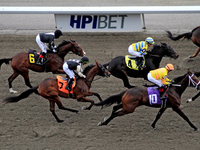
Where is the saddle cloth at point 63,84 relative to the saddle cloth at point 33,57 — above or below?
below

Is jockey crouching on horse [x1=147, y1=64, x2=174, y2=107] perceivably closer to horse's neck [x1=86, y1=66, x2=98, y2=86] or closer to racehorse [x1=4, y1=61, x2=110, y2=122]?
racehorse [x1=4, y1=61, x2=110, y2=122]

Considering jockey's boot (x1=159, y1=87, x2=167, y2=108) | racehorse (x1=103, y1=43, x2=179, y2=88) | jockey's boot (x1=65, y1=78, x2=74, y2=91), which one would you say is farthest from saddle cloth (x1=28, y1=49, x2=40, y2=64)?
jockey's boot (x1=159, y1=87, x2=167, y2=108)

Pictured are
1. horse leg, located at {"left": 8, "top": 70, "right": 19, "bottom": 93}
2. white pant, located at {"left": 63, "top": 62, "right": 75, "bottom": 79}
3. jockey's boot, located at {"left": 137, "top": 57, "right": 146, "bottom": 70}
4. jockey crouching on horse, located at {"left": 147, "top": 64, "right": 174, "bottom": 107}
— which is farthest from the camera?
horse leg, located at {"left": 8, "top": 70, "right": 19, "bottom": 93}

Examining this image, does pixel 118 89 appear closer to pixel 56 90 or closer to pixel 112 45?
pixel 56 90

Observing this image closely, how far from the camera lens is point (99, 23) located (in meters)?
10.9

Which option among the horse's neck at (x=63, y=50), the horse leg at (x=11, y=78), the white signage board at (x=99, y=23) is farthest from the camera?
the white signage board at (x=99, y=23)

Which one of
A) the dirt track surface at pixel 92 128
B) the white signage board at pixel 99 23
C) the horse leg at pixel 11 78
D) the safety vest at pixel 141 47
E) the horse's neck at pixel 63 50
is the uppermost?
the white signage board at pixel 99 23

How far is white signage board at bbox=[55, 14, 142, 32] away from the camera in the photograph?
10.8 m

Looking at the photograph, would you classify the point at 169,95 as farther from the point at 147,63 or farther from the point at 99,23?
the point at 99,23

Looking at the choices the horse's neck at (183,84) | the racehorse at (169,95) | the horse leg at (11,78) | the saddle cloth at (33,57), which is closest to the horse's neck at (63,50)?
the saddle cloth at (33,57)

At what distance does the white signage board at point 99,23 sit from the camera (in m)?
10.8

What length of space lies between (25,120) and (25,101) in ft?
2.91

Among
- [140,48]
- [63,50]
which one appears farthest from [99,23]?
[140,48]

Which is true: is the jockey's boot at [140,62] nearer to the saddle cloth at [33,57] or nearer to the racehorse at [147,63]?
the racehorse at [147,63]
